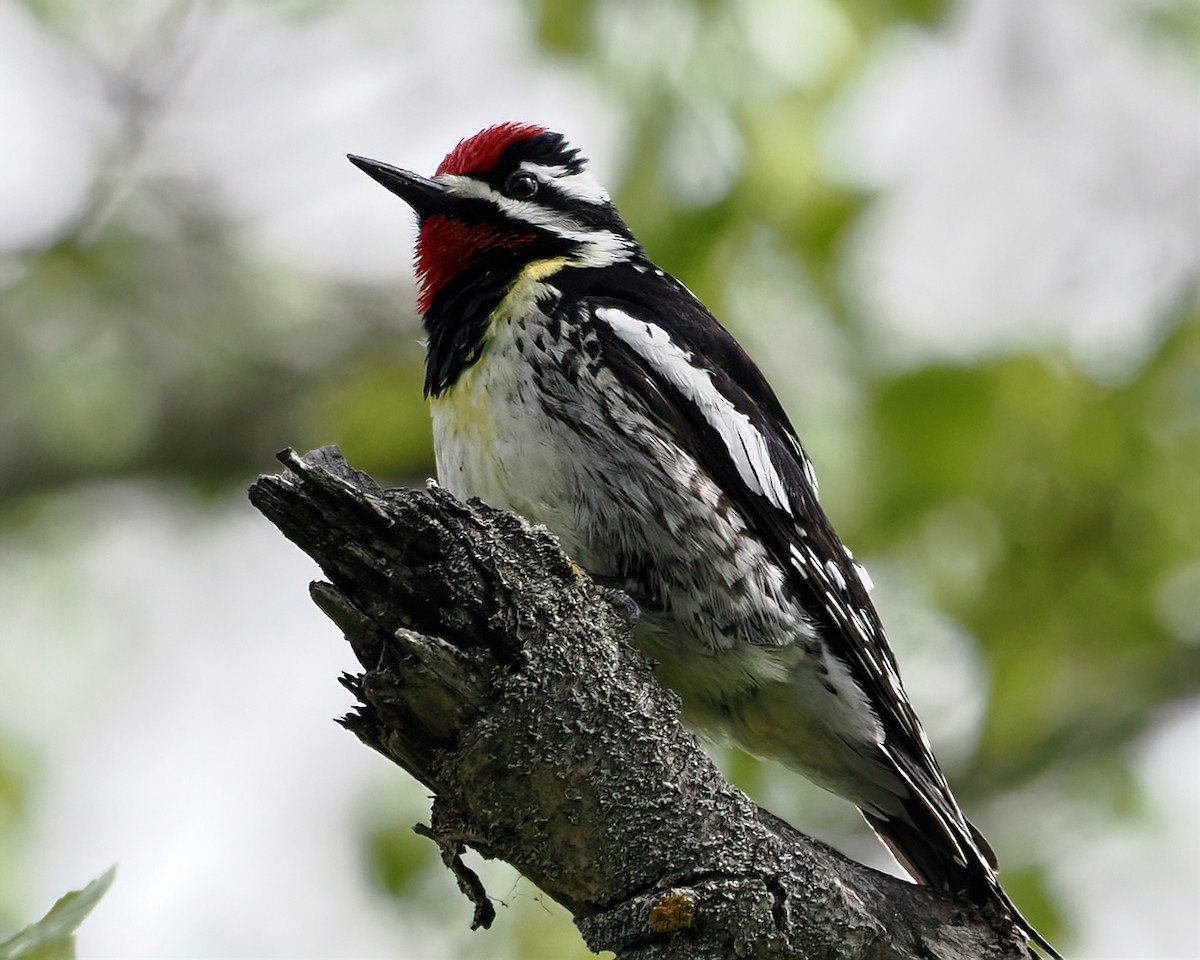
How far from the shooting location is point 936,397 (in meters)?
4.39

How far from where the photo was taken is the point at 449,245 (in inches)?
132

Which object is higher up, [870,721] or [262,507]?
[870,721]

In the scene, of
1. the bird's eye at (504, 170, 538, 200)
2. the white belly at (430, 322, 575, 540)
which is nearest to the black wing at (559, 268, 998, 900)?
the white belly at (430, 322, 575, 540)

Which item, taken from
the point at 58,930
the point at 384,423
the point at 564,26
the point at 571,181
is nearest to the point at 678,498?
the point at 571,181

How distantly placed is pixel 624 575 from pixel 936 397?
189 centimetres

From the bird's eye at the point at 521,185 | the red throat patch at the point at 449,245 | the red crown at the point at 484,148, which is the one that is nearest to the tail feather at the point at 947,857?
the red throat patch at the point at 449,245

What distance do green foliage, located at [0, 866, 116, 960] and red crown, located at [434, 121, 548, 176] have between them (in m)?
2.44

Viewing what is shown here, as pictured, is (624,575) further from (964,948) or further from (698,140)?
(698,140)

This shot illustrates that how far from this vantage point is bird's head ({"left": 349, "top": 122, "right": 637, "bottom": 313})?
335 cm

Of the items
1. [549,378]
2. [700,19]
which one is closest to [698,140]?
[700,19]

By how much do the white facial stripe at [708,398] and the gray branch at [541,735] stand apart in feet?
2.96

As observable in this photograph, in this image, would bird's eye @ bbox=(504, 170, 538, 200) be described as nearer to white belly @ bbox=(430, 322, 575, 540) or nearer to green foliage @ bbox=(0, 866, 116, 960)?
white belly @ bbox=(430, 322, 575, 540)

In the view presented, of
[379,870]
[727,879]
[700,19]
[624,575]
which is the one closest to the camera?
[727,879]

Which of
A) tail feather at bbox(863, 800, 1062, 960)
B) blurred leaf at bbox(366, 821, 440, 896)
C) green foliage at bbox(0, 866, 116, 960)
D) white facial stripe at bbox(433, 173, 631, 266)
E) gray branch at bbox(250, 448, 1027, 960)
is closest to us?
green foliage at bbox(0, 866, 116, 960)
